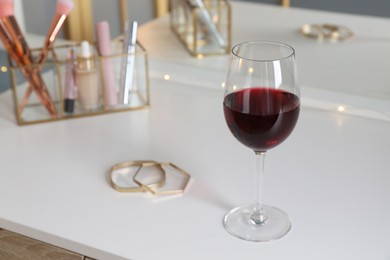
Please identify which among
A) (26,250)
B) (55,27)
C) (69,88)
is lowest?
(26,250)

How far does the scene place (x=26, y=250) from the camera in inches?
31.9

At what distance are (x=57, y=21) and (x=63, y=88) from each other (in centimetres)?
12

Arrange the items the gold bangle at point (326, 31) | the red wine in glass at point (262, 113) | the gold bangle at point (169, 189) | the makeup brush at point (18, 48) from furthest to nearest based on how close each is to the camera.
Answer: the gold bangle at point (326, 31) < the makeup brush at point (18, 48) < the gold bangle at point (169, 189) < the red wine in glass at point (262, 113)

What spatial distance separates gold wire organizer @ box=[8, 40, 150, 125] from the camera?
103 cm

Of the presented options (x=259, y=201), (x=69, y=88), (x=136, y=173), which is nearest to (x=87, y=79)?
(x=69, y=88)

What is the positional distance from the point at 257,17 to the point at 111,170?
0.42m

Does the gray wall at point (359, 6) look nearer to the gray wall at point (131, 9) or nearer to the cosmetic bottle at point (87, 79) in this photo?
the gray wall at point (131, 9)

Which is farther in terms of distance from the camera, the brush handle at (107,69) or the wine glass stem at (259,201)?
the brush handle at (107,69)

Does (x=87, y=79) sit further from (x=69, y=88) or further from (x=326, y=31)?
(x=326, y=31)

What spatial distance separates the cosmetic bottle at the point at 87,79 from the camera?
105 cm

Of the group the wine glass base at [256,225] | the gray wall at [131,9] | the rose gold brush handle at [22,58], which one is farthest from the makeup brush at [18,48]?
the wine glass base at [256,225]

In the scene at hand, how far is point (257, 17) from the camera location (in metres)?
1.14

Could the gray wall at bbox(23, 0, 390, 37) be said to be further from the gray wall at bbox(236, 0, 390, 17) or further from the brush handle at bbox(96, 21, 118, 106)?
the brush handle at bbox(96, 21, 118, 106)

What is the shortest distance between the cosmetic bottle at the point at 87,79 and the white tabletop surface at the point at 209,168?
4 cm
